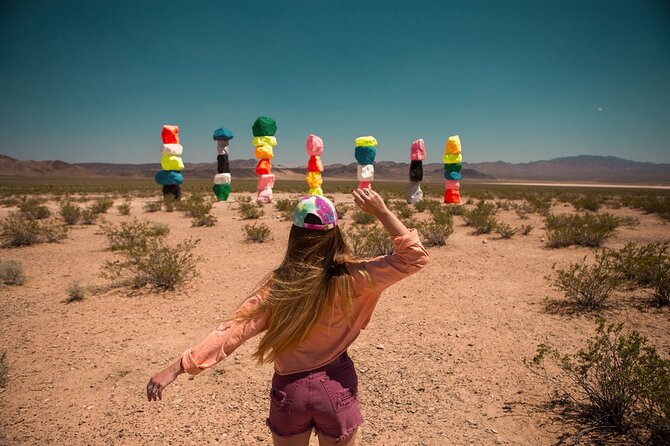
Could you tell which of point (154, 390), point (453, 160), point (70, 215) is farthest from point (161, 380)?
point (453, 160)

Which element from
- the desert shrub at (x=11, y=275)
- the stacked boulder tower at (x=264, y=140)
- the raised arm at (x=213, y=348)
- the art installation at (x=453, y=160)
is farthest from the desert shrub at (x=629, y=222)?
the desert shrub at (x=11, y=275)

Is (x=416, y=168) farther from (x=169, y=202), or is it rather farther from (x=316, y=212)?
(x=316, y=212)

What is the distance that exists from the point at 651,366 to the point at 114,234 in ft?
32.8

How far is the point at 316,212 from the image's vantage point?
1.41 meters

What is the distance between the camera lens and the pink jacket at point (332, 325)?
146 centimetres

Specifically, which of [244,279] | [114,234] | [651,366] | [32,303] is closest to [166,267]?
[244,279]

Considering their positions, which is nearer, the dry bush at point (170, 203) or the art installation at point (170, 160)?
the dry bush at point (170, 203)

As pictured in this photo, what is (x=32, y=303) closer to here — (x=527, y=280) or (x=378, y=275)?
(x=378, y=275)

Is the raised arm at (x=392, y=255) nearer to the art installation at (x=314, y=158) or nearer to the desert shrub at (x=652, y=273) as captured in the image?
the desert shrub at (x=652, y=273)

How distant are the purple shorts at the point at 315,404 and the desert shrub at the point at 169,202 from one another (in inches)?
685

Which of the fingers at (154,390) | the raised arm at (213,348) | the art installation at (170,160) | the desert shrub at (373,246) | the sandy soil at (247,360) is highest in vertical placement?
the art installation at (170,160)

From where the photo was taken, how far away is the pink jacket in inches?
57.6

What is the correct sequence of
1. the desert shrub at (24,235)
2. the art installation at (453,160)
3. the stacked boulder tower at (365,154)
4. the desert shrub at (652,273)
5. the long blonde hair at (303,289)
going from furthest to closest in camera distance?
the art installation at (453,160)
the stacked boulder tower at (365,154)
the desert shrub at (24,235)
the desert shrub at (652,273)
the long blonde hair at (303,289)

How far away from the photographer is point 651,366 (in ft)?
8.35
